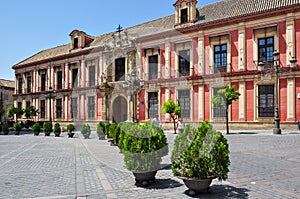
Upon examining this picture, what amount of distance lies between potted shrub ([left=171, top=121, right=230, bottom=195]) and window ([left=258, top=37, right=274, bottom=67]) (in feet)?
52.3

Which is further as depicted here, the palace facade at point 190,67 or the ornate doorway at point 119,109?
the ornate doorway at point 119,109

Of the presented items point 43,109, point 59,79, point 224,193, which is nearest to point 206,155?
point 224,193

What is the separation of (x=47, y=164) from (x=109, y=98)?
18.9m

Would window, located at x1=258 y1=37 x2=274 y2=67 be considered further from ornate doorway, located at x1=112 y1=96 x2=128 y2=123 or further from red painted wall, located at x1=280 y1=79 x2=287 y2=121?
ornate doorway, located at x1=112 y1=96 x2=128 y2=123

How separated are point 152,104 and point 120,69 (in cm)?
563

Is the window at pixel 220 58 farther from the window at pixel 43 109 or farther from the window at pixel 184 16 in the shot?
the window at pixel 43 109

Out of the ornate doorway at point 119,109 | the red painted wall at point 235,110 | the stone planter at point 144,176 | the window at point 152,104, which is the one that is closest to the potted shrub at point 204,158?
the stone planter at point 144,176

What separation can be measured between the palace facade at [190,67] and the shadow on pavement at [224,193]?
10.3 m

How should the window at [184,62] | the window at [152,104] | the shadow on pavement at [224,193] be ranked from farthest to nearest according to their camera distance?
the window at [152,104]
the window at [184,62]
the shadow on pavement at [224,193]

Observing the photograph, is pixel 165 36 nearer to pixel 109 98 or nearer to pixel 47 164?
pixel 109 98

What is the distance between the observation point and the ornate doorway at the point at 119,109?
2591 centimetres

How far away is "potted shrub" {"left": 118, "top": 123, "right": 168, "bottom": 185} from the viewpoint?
4934 millimetres

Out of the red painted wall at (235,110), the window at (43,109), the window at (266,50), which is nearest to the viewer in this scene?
the window at (266,50)

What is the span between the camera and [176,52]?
72.1 ft
